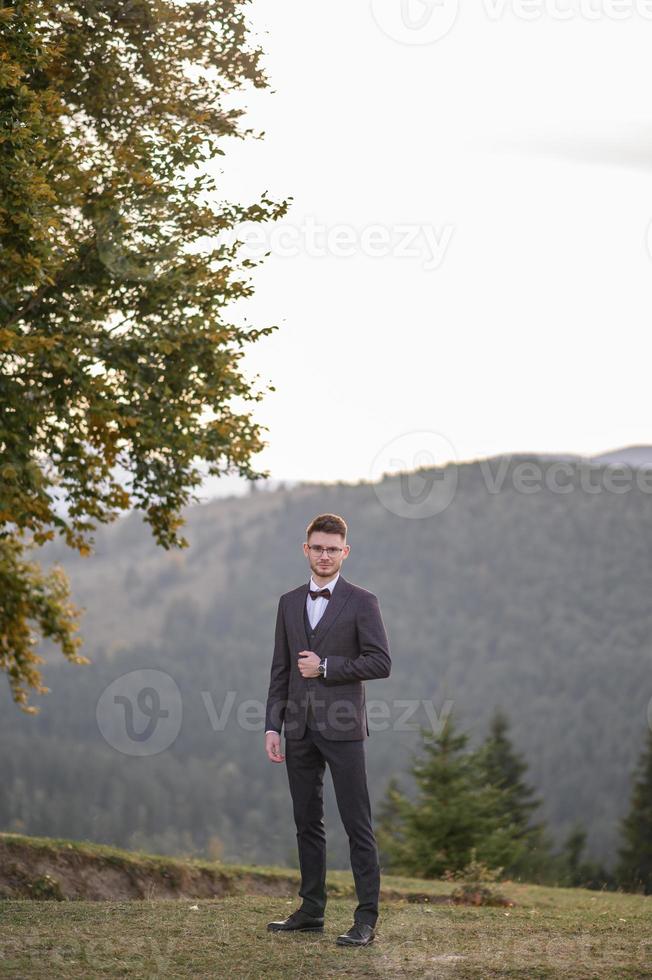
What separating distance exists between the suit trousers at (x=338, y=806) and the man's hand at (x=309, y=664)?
0.29 metres

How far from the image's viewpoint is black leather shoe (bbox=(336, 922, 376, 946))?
7301 millimetres

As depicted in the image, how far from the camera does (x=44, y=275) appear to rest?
11570 mm

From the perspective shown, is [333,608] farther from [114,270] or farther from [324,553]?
[114,270]

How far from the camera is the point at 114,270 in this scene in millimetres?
12789

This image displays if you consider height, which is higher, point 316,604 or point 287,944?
point 316,604

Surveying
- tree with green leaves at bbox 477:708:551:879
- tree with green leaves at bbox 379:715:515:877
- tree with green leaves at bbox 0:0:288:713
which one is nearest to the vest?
tree with green leaves at bbox 0:0:288:713

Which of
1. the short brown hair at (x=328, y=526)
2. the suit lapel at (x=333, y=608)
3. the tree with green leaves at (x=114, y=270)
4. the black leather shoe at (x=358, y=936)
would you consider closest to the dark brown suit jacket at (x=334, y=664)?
the suit lapel at (x=333, y=608)

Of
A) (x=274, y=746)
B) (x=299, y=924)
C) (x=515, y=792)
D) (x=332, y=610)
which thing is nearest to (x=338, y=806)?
(x=274, y=746)

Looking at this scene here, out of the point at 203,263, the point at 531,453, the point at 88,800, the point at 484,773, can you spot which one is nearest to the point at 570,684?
the point at 531,453

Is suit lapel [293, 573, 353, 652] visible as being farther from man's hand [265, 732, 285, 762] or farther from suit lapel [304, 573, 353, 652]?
man's hand [265, 732, 285, 762]

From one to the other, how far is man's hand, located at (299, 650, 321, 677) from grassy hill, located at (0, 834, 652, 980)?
5.84 ft

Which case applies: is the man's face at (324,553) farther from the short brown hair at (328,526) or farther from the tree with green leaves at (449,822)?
the tree with green leaves at (449,822)

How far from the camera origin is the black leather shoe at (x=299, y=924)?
780cm

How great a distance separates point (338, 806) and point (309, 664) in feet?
3.12
